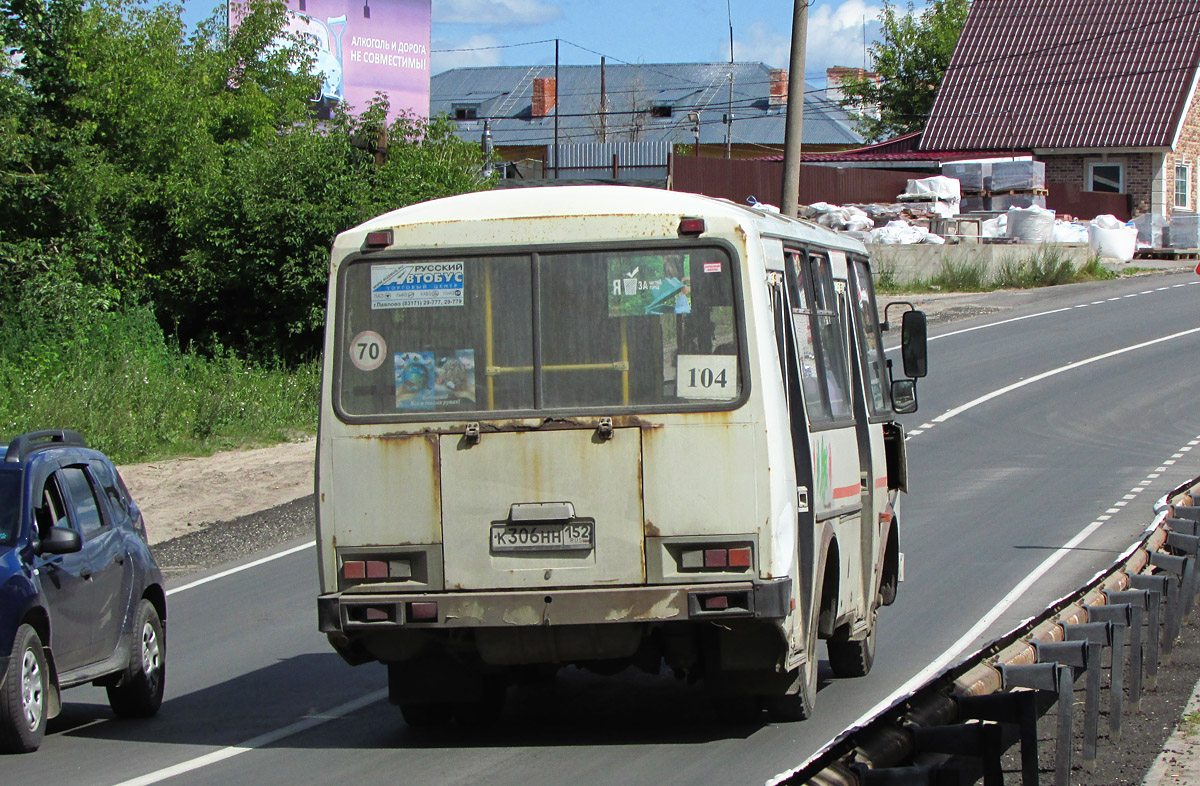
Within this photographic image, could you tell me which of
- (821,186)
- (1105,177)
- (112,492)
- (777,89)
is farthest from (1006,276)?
(777,89)

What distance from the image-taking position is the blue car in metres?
8.09

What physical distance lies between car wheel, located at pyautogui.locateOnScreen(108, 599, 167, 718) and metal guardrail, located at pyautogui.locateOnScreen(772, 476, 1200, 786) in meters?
4.92

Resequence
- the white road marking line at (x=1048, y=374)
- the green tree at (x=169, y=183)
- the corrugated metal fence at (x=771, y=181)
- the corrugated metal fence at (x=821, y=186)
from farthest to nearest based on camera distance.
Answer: the corrugated metal fence at (x=821, y=186) → the corrugated metal fence at (x=771, y=181) → the green tree at (x=169, y=183) → the white road marking line at (x=1048, y=374)

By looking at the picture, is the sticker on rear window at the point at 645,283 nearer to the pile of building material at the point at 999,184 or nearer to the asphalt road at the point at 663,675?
the asphalt road at the point at 663,675

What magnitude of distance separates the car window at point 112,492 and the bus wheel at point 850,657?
15.2 feet

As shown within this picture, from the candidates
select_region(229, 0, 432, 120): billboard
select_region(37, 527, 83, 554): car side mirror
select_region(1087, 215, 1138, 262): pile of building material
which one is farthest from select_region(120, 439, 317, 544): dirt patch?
select_region(1087, 215, 1138, 262): pile of building material

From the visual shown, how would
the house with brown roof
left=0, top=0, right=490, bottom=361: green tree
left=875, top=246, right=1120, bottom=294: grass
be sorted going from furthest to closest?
the house with brown roof → left=875, top=246, right=1120, bottom=294: grass → left=0, top=0, right=490, bottom=361: green tree

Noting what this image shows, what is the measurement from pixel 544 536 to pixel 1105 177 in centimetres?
5007

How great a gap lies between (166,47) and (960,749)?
28.0 meters

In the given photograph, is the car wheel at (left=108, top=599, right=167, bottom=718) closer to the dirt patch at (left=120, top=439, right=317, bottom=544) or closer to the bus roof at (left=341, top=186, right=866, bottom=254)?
the bus roof at (left=341, top=186, right=866, bottom=254)

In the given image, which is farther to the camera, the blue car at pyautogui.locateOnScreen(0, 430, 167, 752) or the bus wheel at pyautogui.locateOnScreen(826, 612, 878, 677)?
the bus wheel at pyautogui.locateOnScreen(826, 612, 878, 677)

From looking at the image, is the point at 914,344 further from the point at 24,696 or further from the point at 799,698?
the point at 24,696

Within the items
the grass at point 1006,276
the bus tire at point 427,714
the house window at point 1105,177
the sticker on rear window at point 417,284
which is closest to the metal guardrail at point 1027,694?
the bus tire at point 427,714

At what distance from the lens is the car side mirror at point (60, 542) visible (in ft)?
27.5
